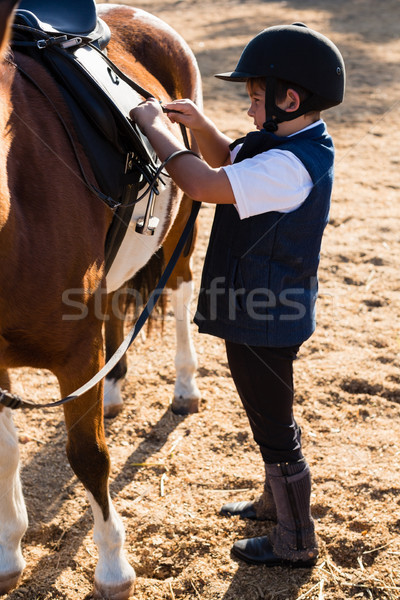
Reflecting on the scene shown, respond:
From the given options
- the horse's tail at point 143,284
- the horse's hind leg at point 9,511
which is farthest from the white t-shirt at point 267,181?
the horse's tail at point 143,284

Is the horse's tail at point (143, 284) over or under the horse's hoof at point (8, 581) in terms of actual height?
over

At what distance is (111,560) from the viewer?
211cm

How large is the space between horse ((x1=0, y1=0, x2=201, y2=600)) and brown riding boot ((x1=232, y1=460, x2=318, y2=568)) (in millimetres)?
418

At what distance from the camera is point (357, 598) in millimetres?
2039

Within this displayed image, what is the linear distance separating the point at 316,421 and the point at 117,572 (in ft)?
3.67

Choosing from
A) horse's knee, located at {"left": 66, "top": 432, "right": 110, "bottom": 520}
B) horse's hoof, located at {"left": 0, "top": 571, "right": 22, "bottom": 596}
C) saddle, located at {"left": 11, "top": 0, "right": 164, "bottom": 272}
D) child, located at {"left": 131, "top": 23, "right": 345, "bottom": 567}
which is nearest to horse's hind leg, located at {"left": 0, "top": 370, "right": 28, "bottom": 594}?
horse's hoof, located at {"left": 0, "top": 571, "right": 22, "bottom": 596}

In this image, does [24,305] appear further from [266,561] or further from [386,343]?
[386,343]

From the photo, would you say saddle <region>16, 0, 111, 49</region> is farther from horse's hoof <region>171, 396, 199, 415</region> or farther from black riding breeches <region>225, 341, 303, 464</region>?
horse's hoof <region>171, 396, 199, 415</region>

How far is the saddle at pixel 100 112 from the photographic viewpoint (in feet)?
6.39

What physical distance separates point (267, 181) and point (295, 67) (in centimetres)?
31

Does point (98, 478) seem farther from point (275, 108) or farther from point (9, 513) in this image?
point (275, 108)

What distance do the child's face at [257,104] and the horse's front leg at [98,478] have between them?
0.83m

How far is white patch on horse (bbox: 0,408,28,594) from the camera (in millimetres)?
2139

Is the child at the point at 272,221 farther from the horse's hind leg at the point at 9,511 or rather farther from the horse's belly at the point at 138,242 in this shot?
the horse's hind leg at the point at 9,511
